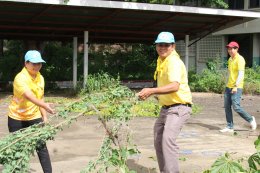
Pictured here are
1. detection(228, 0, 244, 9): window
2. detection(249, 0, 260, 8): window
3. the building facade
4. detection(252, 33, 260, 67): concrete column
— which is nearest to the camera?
the building facade

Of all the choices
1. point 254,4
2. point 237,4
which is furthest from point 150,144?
point 237,4

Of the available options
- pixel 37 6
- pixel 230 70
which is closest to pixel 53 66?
pixel 37 6

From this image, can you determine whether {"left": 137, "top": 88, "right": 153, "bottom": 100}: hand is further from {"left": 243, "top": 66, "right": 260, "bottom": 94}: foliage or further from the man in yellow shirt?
{"left": 243, "top": 66, "right": 260, "bottom": 94}: foliage

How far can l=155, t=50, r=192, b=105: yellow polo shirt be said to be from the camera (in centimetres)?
515

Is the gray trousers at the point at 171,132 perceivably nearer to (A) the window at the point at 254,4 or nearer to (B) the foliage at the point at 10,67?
(B) the foliage at the point at 10,67

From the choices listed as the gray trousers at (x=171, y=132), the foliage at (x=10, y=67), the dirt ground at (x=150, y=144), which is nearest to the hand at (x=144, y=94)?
the gray trousers at (x=171, y=132)

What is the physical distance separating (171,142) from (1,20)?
12348 mm

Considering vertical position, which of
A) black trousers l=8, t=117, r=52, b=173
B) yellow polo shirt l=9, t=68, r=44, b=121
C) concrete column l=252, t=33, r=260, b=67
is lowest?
black trousers l=8, t=117, r=52, b=173

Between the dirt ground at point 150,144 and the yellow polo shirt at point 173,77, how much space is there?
1363 mm

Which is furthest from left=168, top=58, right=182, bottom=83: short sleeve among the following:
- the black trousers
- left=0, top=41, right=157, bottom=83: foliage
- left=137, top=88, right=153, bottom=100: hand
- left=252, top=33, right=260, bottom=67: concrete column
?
left=252, top=33, right=260, bottom=67: concrete column

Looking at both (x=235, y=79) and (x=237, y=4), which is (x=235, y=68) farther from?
(x=237, y=4)

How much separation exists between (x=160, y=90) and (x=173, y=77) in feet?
0.88

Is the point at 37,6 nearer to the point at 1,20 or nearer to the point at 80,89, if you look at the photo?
the point at 1,20

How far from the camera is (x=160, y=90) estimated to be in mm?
4957
